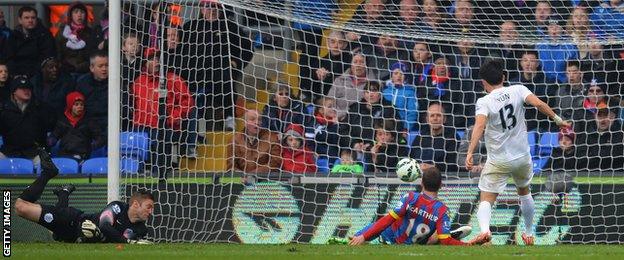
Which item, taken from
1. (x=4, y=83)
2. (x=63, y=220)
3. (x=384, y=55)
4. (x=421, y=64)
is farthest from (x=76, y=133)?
(x=421, y=64)

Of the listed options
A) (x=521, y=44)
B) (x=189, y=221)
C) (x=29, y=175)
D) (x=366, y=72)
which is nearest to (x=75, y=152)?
(x=29, y=175)

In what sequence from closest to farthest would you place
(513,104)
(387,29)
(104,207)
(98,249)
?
(98,249)
(513,104)
(104,207)
(387,29)

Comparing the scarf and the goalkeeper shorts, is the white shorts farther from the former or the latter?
the goalkeeper shorts

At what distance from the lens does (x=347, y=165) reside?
43.3ft

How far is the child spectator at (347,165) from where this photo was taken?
13.1 metres

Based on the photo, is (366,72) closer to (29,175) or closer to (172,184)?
(172,184)

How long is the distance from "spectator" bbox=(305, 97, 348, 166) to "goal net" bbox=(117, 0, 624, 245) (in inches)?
0.5

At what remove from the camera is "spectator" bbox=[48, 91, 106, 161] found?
13.6m

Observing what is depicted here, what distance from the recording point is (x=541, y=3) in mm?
13539

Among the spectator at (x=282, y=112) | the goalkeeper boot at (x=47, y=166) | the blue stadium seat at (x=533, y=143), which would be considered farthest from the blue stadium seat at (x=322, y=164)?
the goalkeeper boot at (x=47, y=166)

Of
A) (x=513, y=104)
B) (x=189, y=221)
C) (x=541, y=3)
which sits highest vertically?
(x=541, y=3)

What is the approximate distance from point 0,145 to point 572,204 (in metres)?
6.14

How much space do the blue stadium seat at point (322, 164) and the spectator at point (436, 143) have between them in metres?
0.90

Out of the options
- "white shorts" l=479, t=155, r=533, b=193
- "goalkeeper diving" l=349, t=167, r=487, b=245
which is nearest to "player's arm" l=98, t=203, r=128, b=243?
"goalkeeper diving" l=349, t=167, r=487, b=245
